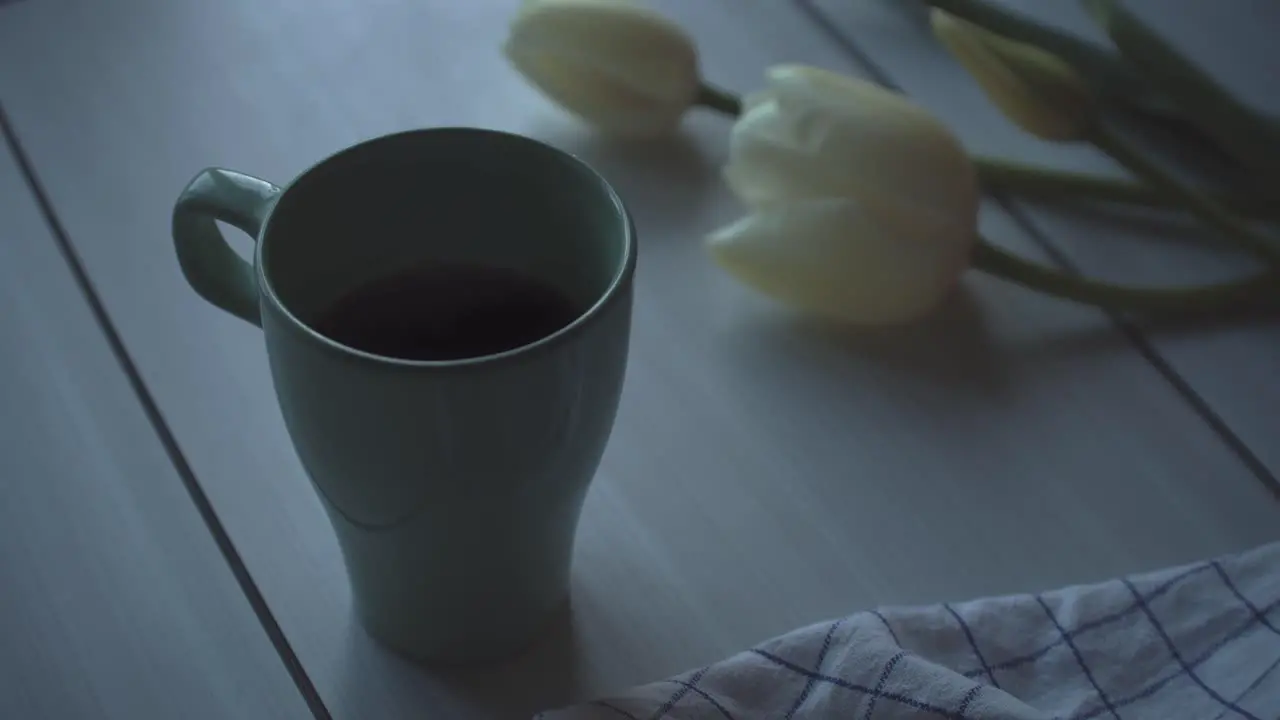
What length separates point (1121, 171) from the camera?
606 millimetres

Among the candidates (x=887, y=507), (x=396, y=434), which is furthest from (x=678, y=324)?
(x=396, y=434)

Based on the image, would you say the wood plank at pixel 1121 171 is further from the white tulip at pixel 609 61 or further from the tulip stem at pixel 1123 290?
the white tulip at pixel 609 61

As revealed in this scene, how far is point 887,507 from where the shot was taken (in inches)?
18.0

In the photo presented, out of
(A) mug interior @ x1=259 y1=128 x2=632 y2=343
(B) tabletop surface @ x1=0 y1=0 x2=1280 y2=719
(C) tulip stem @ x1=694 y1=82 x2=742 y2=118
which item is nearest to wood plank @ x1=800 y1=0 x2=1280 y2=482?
(B) tabletop surface @ x1=0 y1=0 x2=1280 y2=719

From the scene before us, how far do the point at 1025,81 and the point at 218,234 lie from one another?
1.04 feet

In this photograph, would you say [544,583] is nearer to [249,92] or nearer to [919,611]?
[919,611]

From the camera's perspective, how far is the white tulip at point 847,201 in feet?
1.55

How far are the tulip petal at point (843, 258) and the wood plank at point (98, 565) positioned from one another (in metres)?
0.21

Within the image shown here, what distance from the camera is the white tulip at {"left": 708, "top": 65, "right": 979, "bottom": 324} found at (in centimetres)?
47

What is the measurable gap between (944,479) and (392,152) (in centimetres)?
22

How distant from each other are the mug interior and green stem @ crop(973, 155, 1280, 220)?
0.81ft

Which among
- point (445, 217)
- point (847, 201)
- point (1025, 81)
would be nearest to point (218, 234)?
point (445, 217)

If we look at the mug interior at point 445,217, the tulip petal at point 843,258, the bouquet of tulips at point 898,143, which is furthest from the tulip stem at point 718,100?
the mug interior at point 445,217

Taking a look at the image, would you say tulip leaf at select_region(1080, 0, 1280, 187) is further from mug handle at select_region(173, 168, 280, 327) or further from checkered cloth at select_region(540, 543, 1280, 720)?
mug handle at select_region(173, 168, 280, 327)
